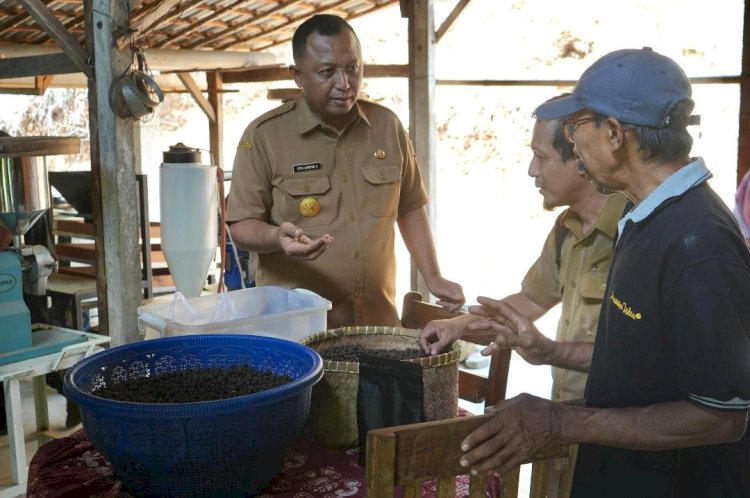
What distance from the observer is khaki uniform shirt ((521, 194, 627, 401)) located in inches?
73.7

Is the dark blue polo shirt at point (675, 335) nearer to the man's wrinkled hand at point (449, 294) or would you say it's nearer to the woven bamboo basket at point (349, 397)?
the woven bamboo basket at point (349, 397)

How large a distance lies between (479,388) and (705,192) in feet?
3.42

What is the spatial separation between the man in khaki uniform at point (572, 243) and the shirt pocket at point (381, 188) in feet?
2.43

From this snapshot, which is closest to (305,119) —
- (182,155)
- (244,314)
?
(244,314)

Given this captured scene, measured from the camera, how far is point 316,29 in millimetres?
2404

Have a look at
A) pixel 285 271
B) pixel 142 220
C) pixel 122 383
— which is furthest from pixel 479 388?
pixel 142 220

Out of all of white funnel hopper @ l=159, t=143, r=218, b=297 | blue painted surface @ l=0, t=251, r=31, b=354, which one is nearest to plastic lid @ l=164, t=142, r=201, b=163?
white funnel hopper @ l=159, t=143, r=218, b=297

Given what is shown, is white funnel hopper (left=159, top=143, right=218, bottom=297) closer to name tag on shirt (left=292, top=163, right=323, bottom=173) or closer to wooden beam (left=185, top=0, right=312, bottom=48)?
name tag on shirt (left=292, top=163, right=323, bottom=173)

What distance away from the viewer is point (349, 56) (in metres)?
2.41

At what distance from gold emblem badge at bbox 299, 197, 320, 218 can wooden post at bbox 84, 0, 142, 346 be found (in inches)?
68.8

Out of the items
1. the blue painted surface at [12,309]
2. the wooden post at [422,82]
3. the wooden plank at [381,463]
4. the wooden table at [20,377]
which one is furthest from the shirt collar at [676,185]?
the wooden post at [422,82]

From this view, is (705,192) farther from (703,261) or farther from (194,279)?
(194,279)

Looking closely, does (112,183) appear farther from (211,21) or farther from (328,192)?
(211,21)

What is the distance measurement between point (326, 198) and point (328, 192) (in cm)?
2
